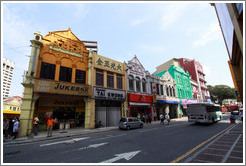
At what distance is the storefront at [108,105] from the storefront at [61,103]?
205 cm

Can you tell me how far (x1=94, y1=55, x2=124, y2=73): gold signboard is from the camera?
19.7 m

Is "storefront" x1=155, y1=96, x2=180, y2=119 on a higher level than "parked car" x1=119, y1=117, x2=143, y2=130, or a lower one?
higher

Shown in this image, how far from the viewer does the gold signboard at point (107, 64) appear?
19.7 metres

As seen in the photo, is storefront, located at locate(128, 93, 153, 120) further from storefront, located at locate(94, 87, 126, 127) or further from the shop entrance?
the shop entrance

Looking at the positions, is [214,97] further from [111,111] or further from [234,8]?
[234,8]

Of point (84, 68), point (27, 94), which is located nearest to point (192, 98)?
point (84, 68)

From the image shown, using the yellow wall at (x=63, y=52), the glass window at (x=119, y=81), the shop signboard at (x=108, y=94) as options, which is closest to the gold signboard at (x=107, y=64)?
the glass window at (x=119, y=81)

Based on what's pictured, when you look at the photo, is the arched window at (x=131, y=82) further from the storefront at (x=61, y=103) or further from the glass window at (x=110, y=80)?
the storefront at (x=61, y=103)

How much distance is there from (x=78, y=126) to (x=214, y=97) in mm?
64287

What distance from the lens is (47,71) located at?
15.3 meters

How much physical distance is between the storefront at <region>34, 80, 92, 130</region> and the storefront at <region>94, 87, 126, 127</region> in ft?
6.72

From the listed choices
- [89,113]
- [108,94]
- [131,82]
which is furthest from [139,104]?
[89,113]

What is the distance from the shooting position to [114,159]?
5.22 meters

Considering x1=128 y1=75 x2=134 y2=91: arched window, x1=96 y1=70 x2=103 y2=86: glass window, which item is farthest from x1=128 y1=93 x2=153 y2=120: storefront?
x1=96 y1=70 x2=103 y2=86: glass window
